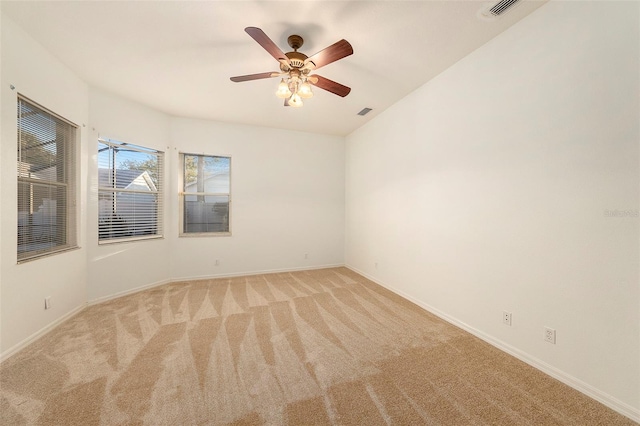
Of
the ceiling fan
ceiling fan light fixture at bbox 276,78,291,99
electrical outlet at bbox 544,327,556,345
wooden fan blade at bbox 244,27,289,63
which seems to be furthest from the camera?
ceiling fan light fixture at bbox 276,78,291,99

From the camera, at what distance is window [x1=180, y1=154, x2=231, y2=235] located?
4409 mm

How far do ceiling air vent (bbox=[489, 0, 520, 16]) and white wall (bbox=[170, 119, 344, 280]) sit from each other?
354cm

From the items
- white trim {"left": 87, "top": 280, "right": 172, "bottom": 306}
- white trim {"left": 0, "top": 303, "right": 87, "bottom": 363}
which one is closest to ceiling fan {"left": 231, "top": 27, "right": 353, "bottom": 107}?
white trim {"left": 0, "top": 303, "right": 87, "bottom": 363}

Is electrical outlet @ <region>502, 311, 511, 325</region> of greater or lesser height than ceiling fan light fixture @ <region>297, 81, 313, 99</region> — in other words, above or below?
below

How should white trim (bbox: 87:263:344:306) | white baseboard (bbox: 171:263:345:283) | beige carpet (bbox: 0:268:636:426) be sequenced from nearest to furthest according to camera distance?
beige carpet (bbox: 0:268:636:426), white trim (bbox: 87:263:344:306), white baseboard (bbox: 171:263:345:283)

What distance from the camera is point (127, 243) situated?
361 cm

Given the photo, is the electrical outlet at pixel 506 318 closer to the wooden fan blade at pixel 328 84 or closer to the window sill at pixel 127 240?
the wooden fan blade at pixel 328 84

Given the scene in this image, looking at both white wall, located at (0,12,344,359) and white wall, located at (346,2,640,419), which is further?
white wall, located at (0,12,344,359)

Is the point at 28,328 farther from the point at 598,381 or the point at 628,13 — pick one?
the point at 628,13

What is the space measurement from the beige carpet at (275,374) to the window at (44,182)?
1.00 metres

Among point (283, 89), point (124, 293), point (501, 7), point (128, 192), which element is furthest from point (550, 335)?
point (128, 192)

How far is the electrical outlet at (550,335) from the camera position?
186 centimetres

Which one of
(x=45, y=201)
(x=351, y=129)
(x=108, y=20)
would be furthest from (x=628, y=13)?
(x=45, y=201)

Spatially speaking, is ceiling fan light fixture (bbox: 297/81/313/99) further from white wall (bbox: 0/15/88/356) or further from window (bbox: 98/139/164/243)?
window (bbox: 98/139/164/243)
